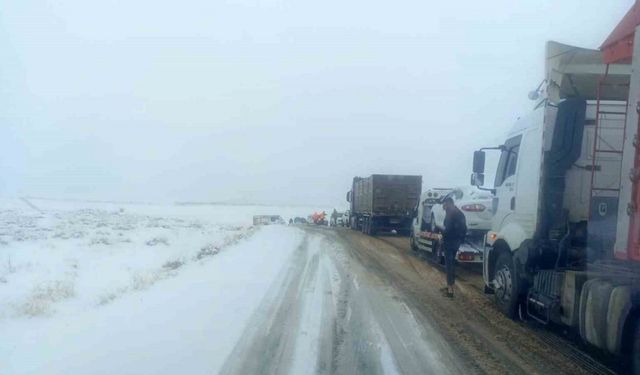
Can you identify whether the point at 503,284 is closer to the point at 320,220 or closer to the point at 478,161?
the point at 478,161

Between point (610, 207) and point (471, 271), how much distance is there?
8.30 m

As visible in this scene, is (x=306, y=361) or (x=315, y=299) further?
(x=315, y=299)

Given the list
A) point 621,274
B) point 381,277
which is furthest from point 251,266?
point 621,274

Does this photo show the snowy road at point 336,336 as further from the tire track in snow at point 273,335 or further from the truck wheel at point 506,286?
the truck wheel at point 506,286

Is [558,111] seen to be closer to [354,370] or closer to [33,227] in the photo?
[354,370]

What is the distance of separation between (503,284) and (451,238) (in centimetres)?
204

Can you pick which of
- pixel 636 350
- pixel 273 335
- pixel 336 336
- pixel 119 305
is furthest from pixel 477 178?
pixel 119 305

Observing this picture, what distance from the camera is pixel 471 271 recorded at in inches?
622

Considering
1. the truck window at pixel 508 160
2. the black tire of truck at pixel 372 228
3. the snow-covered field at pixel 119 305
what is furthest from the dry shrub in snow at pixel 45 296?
the black tire of truck at pixel 372 228

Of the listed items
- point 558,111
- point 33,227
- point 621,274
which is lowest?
point 33,227

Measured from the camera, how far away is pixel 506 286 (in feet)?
30.8

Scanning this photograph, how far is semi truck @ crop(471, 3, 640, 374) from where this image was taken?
20.8 ft

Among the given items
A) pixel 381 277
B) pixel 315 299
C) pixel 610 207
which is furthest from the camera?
pixel 381 277

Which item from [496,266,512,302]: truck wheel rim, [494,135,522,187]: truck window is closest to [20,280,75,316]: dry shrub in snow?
[496,266,512,302]: truck wheel rim
